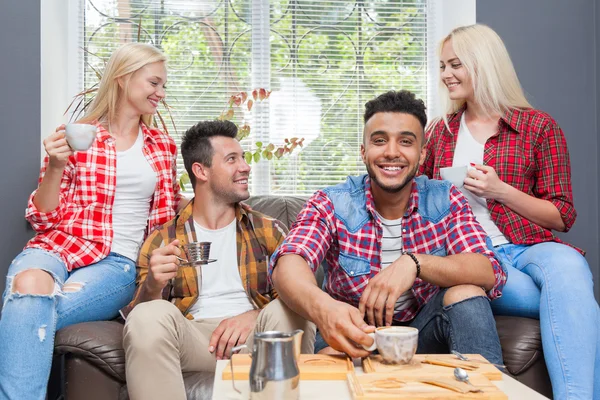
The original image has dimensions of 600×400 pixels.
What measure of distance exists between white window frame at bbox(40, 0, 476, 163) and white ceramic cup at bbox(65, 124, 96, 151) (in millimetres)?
846

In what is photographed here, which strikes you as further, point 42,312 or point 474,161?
point 474,161

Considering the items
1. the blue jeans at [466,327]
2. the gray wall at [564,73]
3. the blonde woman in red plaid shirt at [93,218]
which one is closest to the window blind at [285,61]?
the gray wall at [564,73]

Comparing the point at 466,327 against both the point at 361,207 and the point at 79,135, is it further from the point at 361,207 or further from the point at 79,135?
the point at 79,135

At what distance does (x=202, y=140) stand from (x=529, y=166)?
1342mm

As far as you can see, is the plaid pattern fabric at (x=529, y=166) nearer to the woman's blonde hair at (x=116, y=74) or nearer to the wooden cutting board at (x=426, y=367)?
the wooden cutting board at (x=426, y=367)

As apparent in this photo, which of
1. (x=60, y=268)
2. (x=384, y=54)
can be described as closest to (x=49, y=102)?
(x=60, y=268)

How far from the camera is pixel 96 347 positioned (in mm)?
2125

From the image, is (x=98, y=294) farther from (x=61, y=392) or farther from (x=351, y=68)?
(x=351, y=68)

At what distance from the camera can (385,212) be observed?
2.24 metres

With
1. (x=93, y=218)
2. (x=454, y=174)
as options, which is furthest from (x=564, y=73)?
(x=93, y=218)

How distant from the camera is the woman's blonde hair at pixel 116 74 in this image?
2.71 meters

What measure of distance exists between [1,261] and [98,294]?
2.72ft

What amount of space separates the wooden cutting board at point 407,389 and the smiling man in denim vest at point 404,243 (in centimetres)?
53

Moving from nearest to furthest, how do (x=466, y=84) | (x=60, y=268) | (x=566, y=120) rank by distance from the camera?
1. (x=60, y=268)
2. (x=466, y=84)
3. (x=566, y=120)
